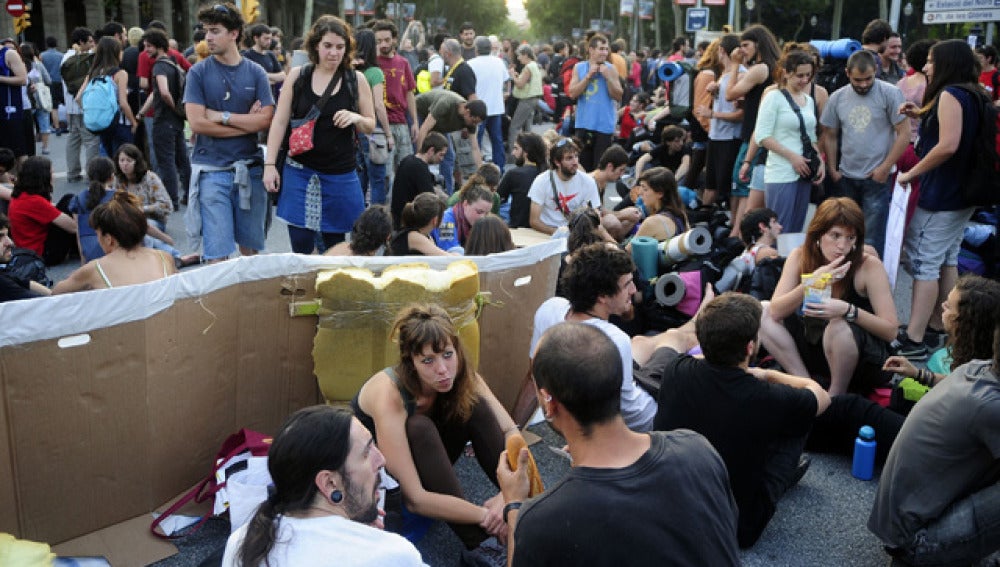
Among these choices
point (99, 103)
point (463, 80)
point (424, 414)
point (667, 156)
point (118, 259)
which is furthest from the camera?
point (463, 80)

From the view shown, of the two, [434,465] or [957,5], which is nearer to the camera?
[434,465]

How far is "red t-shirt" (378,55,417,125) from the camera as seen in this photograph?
9078mm

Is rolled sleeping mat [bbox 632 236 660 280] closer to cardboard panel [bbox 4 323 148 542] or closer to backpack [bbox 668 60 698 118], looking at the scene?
cardboard panel [bbox 4 323 148 542]

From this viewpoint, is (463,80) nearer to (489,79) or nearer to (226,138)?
(489,79)

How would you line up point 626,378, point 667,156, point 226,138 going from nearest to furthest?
point 626,378 < point 226,138 < point 667,156

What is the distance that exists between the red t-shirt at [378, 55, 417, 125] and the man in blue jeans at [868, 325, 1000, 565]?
21.4 ft

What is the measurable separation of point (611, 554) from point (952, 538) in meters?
1.82

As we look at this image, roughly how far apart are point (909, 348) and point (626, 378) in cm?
274

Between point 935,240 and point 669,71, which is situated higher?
point 669,71

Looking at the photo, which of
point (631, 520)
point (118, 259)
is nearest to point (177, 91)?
point (118, 259)

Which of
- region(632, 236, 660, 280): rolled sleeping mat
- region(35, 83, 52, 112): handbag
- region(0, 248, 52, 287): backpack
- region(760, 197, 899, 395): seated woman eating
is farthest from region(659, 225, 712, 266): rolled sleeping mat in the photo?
region(35, 83, 52, 112): handbag

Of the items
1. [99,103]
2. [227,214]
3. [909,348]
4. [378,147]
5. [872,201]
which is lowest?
[909,348]

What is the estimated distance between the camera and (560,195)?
23.8 feet

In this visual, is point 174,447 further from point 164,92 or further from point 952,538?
point 164,92
